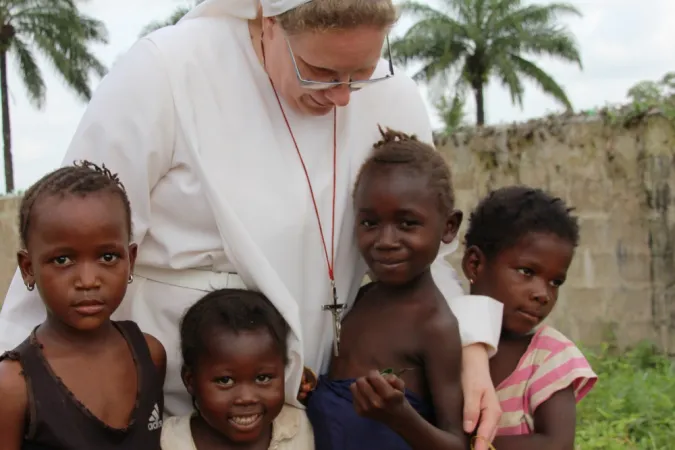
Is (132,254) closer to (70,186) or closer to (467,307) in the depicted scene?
(70,186)

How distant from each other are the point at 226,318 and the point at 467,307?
0.76 meters

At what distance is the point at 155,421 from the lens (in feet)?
8.30

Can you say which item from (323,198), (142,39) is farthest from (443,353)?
(142,39)

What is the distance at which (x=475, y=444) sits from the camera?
2627 millimetres

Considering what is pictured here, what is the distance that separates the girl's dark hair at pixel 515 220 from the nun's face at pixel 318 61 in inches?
26.6

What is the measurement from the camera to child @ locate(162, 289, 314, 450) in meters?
2.64

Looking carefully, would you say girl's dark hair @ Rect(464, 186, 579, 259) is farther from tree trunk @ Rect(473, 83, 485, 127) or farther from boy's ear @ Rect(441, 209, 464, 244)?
tree trunk @ Rect(473, 83, 485, 127)

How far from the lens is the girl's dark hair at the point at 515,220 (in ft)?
9.61

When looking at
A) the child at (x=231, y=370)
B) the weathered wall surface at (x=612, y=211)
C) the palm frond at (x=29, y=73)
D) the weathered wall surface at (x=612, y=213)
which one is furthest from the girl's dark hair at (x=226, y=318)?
the palm frond at (x=29, y=73)

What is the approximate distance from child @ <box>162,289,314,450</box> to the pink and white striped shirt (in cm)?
73

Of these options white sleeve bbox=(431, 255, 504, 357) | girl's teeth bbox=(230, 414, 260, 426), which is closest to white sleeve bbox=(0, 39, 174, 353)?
girl's teeth bbox=(230, 414, 260, 426)

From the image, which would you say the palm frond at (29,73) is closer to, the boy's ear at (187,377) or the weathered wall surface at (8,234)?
the weathered wall surface at (8,234)

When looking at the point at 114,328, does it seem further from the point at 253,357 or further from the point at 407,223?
the point at 407,223

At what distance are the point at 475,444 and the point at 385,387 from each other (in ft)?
1.72
